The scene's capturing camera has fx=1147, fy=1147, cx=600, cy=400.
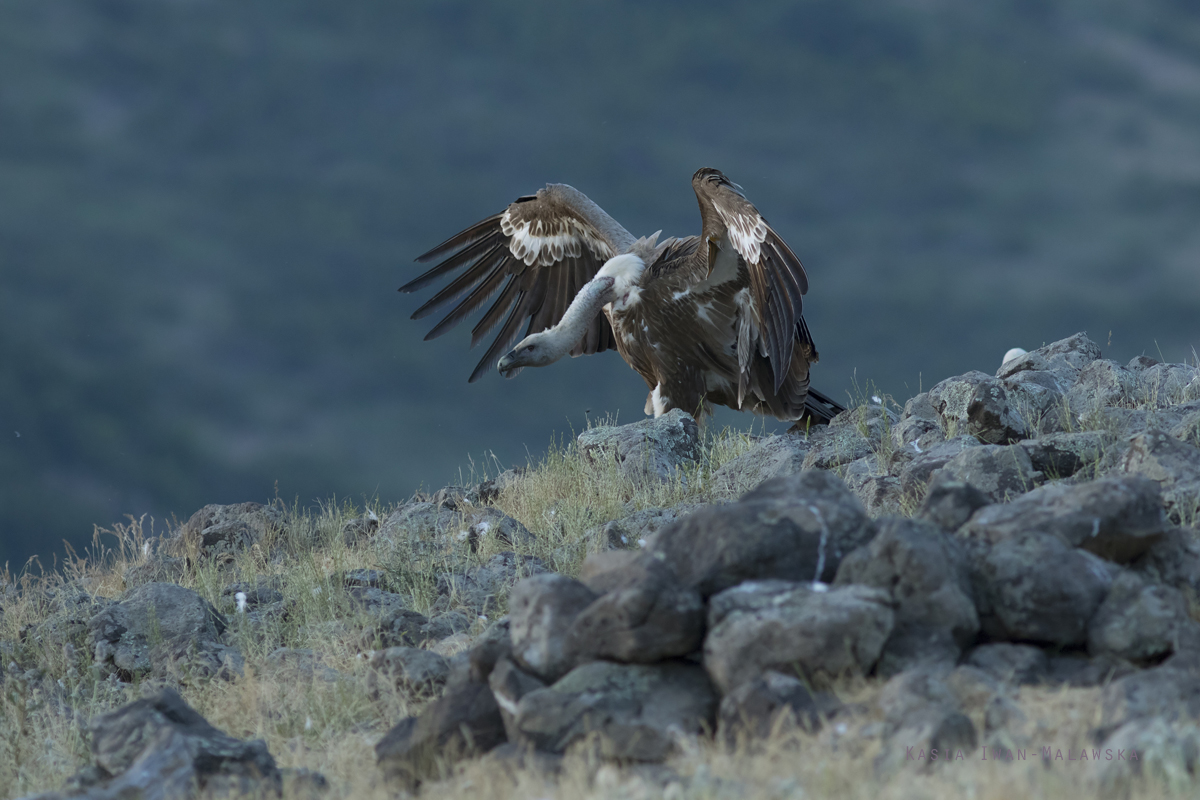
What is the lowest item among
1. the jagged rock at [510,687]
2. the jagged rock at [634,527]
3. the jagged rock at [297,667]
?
the jagged rock at [510,687]

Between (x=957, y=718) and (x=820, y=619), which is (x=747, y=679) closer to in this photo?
(x=820, y=619)

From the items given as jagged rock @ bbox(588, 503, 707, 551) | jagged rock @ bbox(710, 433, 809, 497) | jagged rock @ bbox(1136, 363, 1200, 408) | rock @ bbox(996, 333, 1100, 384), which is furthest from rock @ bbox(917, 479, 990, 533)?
rock @ bbox(996, 333, 1100, 384)

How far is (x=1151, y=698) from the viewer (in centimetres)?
344

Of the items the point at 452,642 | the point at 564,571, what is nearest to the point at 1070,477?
the point at 564,571

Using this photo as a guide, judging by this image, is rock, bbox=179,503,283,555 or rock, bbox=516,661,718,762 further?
rock, bbox=179,503,283,555

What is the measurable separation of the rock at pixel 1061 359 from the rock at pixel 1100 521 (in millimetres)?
5804

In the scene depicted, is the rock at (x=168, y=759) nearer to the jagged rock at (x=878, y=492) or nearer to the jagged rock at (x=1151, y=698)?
the jagged rock at (x=1151, y=698)

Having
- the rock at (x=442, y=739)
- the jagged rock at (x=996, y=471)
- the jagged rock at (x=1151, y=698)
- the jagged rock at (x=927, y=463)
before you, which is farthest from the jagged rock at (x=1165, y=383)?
the rock at (x=442, y=739)

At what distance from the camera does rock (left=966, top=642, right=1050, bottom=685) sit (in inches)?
150

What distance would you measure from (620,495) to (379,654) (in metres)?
3.99

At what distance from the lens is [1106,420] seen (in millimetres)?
7488

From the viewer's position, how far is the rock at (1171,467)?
5305mm

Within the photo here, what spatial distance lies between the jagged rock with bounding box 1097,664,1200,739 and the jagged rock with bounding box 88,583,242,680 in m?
4.59

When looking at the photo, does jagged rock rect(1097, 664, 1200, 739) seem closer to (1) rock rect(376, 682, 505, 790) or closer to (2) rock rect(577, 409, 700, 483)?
(1) rock rect(376, 682, 505, 790)
